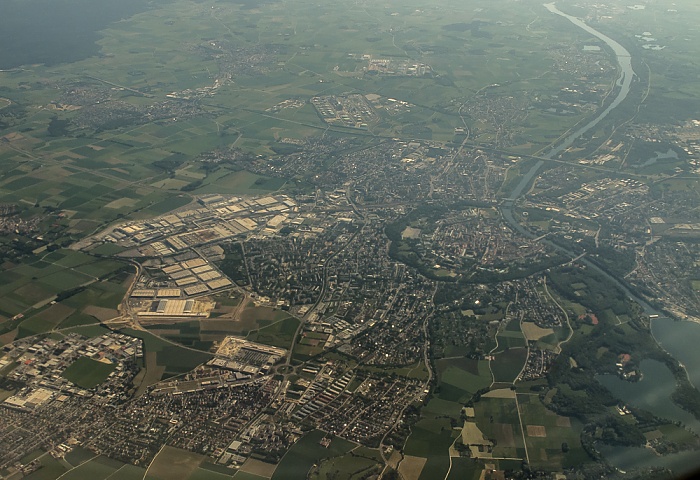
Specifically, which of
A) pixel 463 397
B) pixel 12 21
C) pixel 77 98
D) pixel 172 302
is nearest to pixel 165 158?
pixel 77 98

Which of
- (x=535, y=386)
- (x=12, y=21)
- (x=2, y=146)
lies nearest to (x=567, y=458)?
(x=535, y=386)

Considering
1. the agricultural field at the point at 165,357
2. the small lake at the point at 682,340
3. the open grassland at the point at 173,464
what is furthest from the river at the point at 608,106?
the open grassland at the point at 173,464

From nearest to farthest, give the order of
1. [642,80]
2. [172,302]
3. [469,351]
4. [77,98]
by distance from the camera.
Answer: [469,351]
[172,302]
[77,98]
[642,80]

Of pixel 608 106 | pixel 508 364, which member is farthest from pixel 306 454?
pixel 608 106

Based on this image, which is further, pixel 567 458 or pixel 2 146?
pixel 2 146

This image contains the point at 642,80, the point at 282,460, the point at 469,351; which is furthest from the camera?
the point at 642,80

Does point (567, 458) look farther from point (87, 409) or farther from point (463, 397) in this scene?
point (87, 409)

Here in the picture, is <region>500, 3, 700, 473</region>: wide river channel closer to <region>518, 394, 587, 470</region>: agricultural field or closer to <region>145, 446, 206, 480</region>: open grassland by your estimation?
<region>518, 394, 587, 470</region>: agricultural field

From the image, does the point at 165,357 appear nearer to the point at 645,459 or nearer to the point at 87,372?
the point at 87,372
